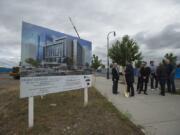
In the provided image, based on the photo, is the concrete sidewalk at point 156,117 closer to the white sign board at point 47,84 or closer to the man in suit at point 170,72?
the white sign board at point 47,84

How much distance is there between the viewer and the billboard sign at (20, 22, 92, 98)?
3.57m

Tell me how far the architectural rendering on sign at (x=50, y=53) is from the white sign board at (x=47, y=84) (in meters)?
0.12

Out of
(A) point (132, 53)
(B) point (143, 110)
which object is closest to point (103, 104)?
(B) point (143, 110)

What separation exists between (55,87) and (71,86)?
0.77 metres

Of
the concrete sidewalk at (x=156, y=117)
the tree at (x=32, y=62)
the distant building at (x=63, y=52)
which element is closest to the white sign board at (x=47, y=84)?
the tree at (x=32, y=62)

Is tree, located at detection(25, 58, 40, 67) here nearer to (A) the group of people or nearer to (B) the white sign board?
(B) the white sign board

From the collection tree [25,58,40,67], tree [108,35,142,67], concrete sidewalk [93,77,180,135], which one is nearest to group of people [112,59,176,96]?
concrete sidewalk [93,77,180,135]

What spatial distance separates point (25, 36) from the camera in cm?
360

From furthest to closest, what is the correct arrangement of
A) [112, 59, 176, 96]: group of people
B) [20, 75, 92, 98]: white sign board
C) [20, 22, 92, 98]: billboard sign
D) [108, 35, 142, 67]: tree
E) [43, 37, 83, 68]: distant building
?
[108, 35, 142, 67]: tree < [112, 59, 176, 96]: group of people < [43, 37, 83, 68]: distant building < [20, 22, 92, 98]: billboard sign < [20, 75, 92, 98]: white sign board

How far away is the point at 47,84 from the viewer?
3961 millimetres

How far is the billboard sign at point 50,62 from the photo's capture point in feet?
11.7

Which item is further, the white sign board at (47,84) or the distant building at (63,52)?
the distant building at (63,52)

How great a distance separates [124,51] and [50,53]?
23685mm

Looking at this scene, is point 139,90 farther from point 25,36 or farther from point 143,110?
point 25,36
